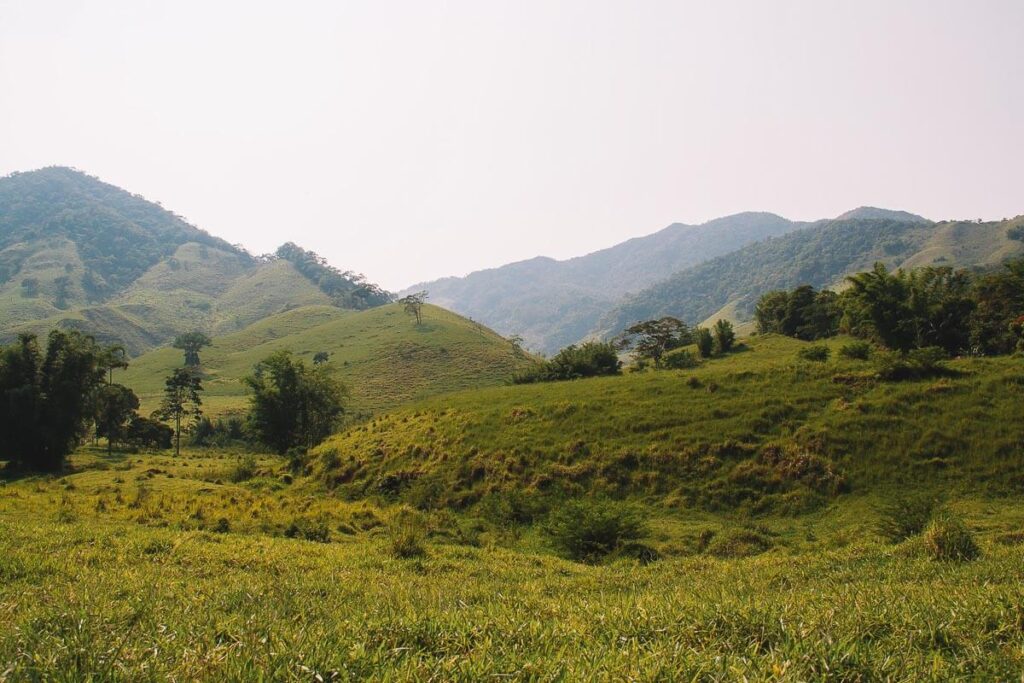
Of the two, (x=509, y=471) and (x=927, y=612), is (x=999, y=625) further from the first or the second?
(x=509, y=471)

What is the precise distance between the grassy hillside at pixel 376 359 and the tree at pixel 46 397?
46.8 m

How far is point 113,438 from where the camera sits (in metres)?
66.9

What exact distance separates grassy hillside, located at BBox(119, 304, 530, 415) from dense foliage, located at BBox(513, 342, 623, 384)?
46877 millimetres

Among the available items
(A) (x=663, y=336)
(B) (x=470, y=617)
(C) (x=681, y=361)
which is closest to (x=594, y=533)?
(B) (x=470, y=617)

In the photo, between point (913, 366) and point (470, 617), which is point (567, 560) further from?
point (913, 366)

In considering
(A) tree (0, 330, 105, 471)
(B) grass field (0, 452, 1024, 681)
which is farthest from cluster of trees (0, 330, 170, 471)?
(B) grass field (0, 452, 1024, 681)

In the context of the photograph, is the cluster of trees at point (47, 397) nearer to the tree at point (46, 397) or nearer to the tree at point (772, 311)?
the tree at point (46, 397)

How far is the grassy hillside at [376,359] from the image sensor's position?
10931 centimetres

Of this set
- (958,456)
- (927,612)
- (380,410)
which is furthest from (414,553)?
(380,410)

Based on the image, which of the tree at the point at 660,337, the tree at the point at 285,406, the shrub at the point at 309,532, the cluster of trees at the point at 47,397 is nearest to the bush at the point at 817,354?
the tree at the point at 660,337

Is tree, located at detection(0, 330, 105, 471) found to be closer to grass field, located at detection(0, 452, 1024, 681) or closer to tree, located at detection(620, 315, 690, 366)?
grass field, located at detection(0, 452, 1024, 681)

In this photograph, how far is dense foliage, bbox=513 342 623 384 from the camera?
55.8 m

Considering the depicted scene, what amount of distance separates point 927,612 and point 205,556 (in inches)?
506

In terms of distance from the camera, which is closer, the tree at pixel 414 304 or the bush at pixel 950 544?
the bush at pixel 950 544
